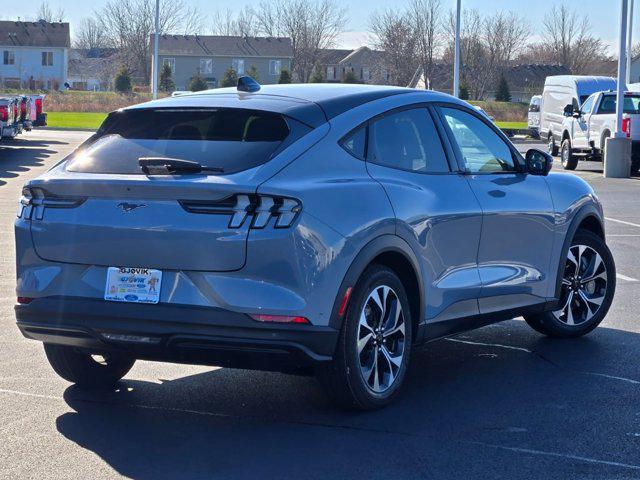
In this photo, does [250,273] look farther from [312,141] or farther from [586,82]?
[586,82]

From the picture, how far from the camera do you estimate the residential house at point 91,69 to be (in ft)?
397

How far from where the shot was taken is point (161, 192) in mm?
5609

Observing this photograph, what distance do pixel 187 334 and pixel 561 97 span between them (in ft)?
105

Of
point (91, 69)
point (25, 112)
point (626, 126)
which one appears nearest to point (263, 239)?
point (626, 126)

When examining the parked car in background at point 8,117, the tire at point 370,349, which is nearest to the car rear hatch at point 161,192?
the tire at point 370,349

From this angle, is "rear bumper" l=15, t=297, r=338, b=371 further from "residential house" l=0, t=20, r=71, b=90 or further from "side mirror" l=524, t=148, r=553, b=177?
"residential house" l=0, t=20, r=71, b=90

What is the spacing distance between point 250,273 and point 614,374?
109 inches

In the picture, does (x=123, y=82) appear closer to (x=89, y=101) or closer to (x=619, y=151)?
(x=89, y=101)

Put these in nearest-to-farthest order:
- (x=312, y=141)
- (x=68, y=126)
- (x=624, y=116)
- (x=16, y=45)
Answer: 1. (x=312, y=141)
2. (x=624, y=116)
3. (x=68, y=126)
4. (x=16, y=45)

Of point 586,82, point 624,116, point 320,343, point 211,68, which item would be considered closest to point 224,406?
point 320,343

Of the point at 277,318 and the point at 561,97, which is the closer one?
the point at 277,318

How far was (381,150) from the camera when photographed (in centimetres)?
643

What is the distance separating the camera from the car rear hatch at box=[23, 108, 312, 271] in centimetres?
550

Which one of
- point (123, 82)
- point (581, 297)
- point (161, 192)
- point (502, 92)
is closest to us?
point (161, 192)
